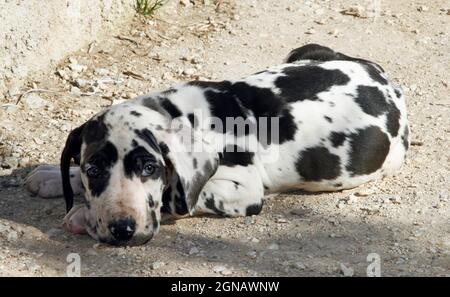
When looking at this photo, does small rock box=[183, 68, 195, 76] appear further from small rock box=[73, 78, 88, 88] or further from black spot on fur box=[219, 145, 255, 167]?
black spot on fur box=[219, 145, 255, 167]

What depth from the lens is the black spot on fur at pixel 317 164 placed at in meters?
6.09

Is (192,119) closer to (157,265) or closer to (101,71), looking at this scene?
(157,265)

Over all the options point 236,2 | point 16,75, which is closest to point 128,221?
point 16,75

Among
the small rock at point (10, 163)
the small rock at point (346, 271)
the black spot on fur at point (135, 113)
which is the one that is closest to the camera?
the small rock at point (346, 271)

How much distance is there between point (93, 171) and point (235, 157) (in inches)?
39.2

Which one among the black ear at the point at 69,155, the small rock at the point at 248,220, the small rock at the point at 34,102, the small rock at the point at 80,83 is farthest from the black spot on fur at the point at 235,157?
the small rock at the point at 80,83

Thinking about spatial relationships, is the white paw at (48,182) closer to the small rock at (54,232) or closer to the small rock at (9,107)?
the small rock at (54,232)

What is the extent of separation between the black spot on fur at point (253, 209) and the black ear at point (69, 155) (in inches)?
45.8

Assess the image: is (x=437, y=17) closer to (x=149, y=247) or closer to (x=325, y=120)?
(x=325, y=120)

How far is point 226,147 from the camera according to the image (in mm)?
5961

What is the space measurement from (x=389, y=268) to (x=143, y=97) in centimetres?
195

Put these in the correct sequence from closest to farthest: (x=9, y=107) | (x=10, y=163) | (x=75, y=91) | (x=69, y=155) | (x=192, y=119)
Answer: (x=69, y=155)
(x=192, y=119)
(x=10, y=163)
(x=9, y=107)
(x=75, y=91)

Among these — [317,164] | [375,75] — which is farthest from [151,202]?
[375,75]

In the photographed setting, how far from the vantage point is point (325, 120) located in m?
6.15
